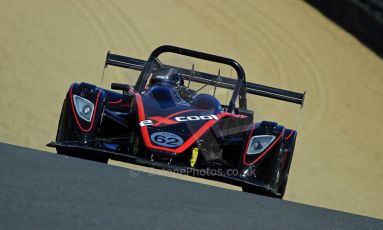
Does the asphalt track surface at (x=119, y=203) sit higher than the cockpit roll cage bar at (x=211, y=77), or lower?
lower

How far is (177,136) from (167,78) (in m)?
1.59

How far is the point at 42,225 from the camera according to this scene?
13.1 feet

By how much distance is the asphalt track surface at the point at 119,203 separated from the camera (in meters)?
4.31

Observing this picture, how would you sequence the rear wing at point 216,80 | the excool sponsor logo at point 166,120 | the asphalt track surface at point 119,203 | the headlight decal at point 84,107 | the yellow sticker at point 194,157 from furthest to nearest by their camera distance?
the rear wing at point 216,80, the headlight decal at point 84,107, the excool sponsor logo at point 166,120, the yellow sticker at point 194,157, the asphalt track surface at point 119,203

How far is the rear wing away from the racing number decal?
5.91ft

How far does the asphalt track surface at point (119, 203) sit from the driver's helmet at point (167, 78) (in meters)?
2.32

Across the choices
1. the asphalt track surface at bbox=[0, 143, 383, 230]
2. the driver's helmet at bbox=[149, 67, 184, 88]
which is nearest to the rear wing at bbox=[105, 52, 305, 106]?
the driver's helmet at bbox=[149, 67, 184, 88]

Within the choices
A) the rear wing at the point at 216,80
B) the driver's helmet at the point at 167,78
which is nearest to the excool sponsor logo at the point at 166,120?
the driver's helmet at the point at 167,78

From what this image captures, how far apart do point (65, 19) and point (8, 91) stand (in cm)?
448

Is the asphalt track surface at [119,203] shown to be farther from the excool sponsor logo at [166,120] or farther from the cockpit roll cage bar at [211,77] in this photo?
the cockpit roll cage bar at [211,77]

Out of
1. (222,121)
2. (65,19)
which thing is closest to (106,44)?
(65,19)

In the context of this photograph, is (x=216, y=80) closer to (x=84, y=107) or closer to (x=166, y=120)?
(x=166, y=120)

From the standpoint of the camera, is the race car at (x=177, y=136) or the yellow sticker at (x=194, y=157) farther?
the yellow sticker at (x=194, y=157)

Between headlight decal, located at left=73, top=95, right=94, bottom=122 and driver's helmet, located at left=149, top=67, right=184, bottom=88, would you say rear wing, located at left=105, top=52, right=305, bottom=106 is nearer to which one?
driver's helmet, located at left=149, top=67, right=184, bottom=88
